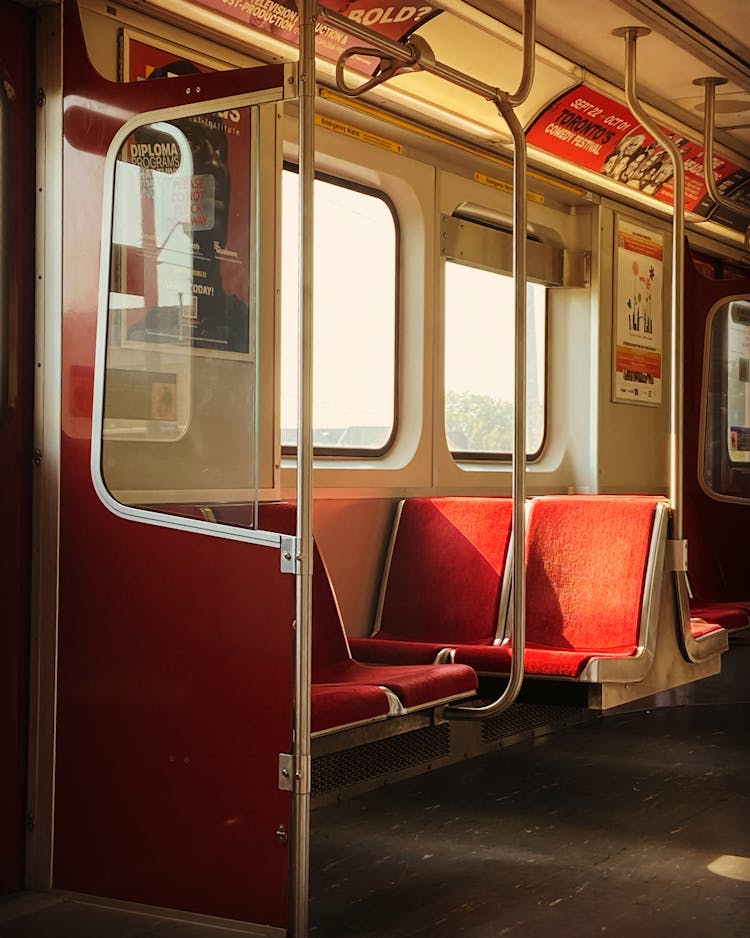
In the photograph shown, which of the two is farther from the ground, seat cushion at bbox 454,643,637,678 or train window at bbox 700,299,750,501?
train window at bbox 700,299,750,501

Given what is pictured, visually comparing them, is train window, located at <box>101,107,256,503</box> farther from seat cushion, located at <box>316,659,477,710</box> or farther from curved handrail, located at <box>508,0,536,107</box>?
curved handrail, located at <box>508,0,536,107</box>

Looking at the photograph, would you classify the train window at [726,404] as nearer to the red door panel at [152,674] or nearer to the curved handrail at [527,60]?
the curved handrail at [527,60]

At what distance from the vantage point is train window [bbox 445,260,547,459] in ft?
19.5

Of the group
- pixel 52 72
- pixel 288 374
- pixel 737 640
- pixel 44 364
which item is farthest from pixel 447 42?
pixel 737 640

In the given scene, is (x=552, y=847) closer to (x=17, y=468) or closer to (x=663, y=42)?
(x=17, y=468)

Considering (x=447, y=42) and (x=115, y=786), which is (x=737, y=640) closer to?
(x=447, y=42)

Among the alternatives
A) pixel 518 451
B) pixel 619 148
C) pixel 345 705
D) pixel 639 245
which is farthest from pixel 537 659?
pixel 639 245

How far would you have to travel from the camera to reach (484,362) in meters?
Answer: 6.19

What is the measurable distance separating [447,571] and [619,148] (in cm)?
226

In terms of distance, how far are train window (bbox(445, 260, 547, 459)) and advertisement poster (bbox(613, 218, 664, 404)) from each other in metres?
0.42

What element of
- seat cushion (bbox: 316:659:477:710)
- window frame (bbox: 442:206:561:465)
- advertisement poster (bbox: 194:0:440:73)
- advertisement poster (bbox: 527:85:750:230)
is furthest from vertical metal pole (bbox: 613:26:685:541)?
window frame (bbox: 442:206:561:465)

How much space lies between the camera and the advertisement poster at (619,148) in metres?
5.48

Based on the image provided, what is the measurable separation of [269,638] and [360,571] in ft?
6.56

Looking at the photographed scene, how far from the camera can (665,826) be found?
14.4 feet
